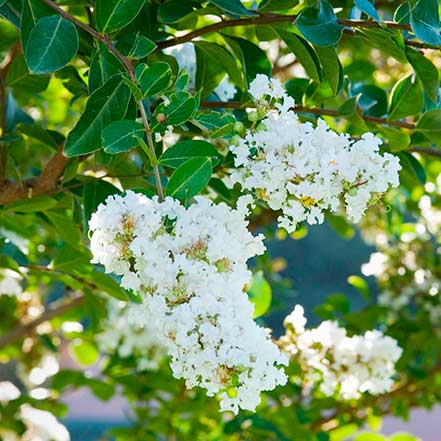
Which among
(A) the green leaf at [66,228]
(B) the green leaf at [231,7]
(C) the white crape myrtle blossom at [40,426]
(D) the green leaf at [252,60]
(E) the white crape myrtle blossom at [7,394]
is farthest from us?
(E) the white crape myrtle blossom at [7,394]

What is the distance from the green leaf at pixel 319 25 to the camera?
0.87m

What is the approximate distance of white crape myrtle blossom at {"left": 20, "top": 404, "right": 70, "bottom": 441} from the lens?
6.04 feet

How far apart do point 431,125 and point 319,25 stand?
259 mm

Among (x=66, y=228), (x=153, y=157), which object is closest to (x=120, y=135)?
(x=153, y=157)

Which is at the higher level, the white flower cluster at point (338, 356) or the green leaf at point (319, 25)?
the green leaf at point (319, 25)

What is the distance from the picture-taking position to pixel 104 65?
2.86 feet

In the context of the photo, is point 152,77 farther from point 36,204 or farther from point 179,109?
point 36,204

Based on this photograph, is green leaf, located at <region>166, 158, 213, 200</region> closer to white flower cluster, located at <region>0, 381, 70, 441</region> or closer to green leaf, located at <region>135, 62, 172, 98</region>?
green leaf, located at <region>135, 62, 172, 98</region>

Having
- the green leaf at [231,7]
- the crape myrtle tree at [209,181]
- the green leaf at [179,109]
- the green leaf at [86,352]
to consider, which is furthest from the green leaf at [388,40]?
the green leaf at [86,352]

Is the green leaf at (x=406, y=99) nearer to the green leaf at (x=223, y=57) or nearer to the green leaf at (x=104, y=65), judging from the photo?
the green leaf at (x=223, y=57)

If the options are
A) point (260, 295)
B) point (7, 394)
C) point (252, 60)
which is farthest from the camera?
point (7, 394)

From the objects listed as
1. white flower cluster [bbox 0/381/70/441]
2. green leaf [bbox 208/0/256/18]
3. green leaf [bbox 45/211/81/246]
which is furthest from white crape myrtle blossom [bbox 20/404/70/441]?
green leaf [bbox 208/0/256/18]

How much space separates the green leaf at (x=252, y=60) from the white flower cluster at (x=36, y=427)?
1.06 meters

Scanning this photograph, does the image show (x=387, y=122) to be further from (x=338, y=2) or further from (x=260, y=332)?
(x=260, y=332)
